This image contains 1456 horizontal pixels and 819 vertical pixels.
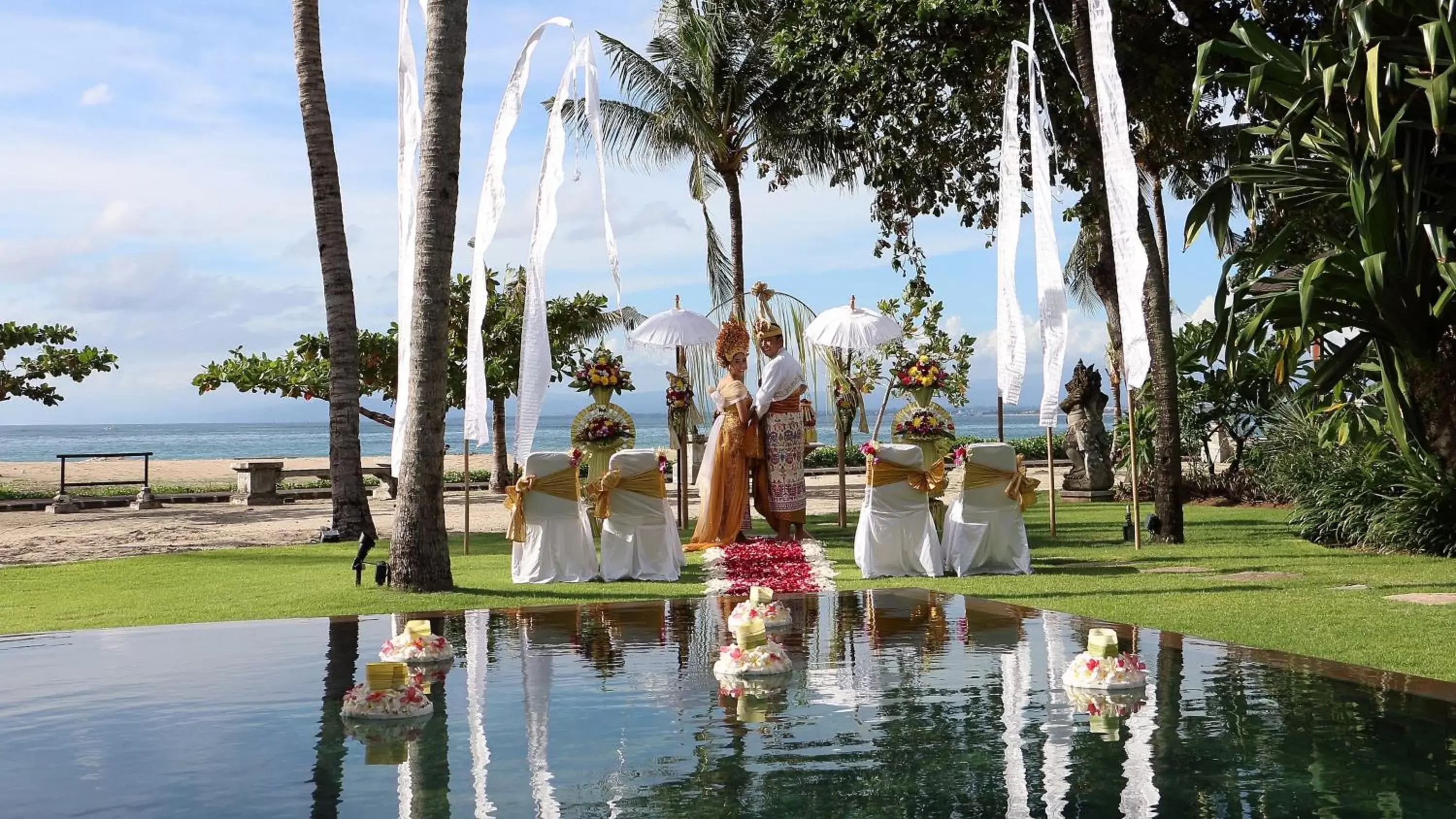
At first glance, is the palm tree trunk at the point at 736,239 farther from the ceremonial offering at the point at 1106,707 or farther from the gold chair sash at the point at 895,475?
the ceremonial offering at the point at 1106,707

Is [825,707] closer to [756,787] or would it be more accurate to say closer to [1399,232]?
[756,787]

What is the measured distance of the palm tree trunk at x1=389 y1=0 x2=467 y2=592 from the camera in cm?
977

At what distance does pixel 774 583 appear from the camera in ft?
32.6

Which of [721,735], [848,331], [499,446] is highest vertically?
[848,331]

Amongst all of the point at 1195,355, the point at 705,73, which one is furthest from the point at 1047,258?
the point at 705,73

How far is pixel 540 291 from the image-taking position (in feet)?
33.6

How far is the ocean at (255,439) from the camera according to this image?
218 feet

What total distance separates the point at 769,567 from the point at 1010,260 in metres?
3.95

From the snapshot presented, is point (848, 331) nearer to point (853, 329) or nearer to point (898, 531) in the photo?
point (853, 329)

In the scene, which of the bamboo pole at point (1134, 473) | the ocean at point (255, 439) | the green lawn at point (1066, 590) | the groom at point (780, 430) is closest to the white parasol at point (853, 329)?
the groom at point (780, 430)

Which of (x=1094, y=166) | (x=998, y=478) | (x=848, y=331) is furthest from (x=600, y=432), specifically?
(x=1094, y=166)

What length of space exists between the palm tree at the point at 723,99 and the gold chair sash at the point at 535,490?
418 inches

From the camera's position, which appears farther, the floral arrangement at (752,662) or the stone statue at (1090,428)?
the stone statue at (1090,428)

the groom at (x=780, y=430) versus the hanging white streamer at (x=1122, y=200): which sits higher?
the hanging white streamer at (x=1122, y=200)
